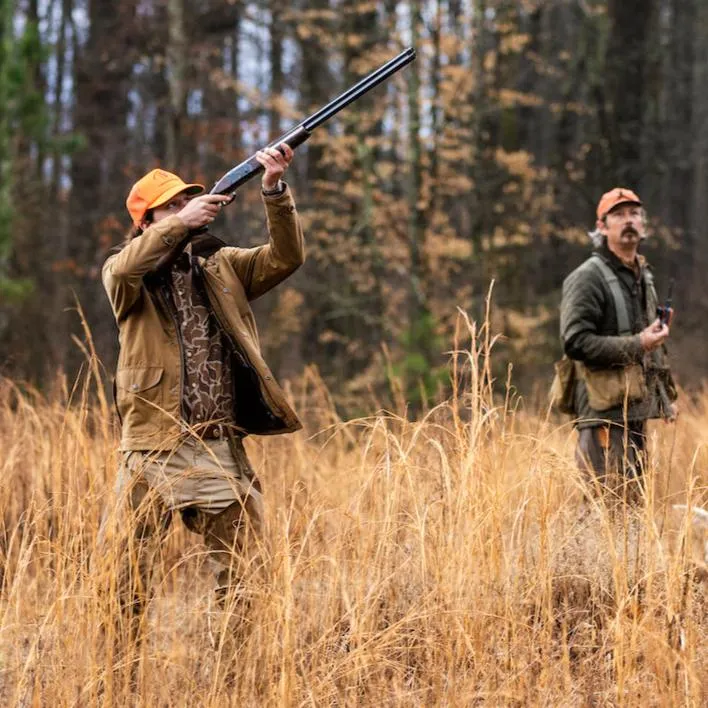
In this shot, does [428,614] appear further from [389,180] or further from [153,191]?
[389,180]

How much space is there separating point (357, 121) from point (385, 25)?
122cm

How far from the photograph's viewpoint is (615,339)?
494 centimetres

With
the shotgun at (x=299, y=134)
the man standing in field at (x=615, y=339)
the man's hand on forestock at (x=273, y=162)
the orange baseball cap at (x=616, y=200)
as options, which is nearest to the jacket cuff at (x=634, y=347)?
the man standing in field at (x=615, y=339)

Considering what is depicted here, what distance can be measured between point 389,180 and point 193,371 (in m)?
11.5

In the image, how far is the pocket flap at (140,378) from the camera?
3.77 m

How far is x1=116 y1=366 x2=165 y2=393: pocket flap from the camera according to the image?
3768mm

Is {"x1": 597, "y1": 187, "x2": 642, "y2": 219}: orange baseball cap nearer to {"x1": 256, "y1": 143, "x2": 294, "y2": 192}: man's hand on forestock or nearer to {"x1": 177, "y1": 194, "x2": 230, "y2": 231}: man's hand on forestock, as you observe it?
{"x1": 256, "y1": 143, "x2": 294, "y2": 192}: man's hand on forestock

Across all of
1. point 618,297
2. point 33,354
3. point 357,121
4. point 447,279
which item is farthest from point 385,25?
point 618,297

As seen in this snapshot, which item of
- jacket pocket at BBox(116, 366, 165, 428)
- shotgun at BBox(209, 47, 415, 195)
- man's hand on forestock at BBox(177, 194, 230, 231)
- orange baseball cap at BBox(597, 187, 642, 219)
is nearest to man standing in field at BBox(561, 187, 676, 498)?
orange baseball cap at BBox(597, 187, 642, 219)

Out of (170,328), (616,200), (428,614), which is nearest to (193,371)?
(170,328)

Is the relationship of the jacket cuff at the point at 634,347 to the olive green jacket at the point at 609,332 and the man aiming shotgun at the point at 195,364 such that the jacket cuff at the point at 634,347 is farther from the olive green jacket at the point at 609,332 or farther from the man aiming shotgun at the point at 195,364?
the man aiming shotgun at the point at 195,364

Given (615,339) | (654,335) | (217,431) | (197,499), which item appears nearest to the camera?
(197,499)

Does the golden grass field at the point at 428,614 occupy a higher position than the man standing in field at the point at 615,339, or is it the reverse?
the man standing in field at the point at 615,339

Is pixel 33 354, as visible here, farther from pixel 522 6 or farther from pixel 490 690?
pixel 490 690
